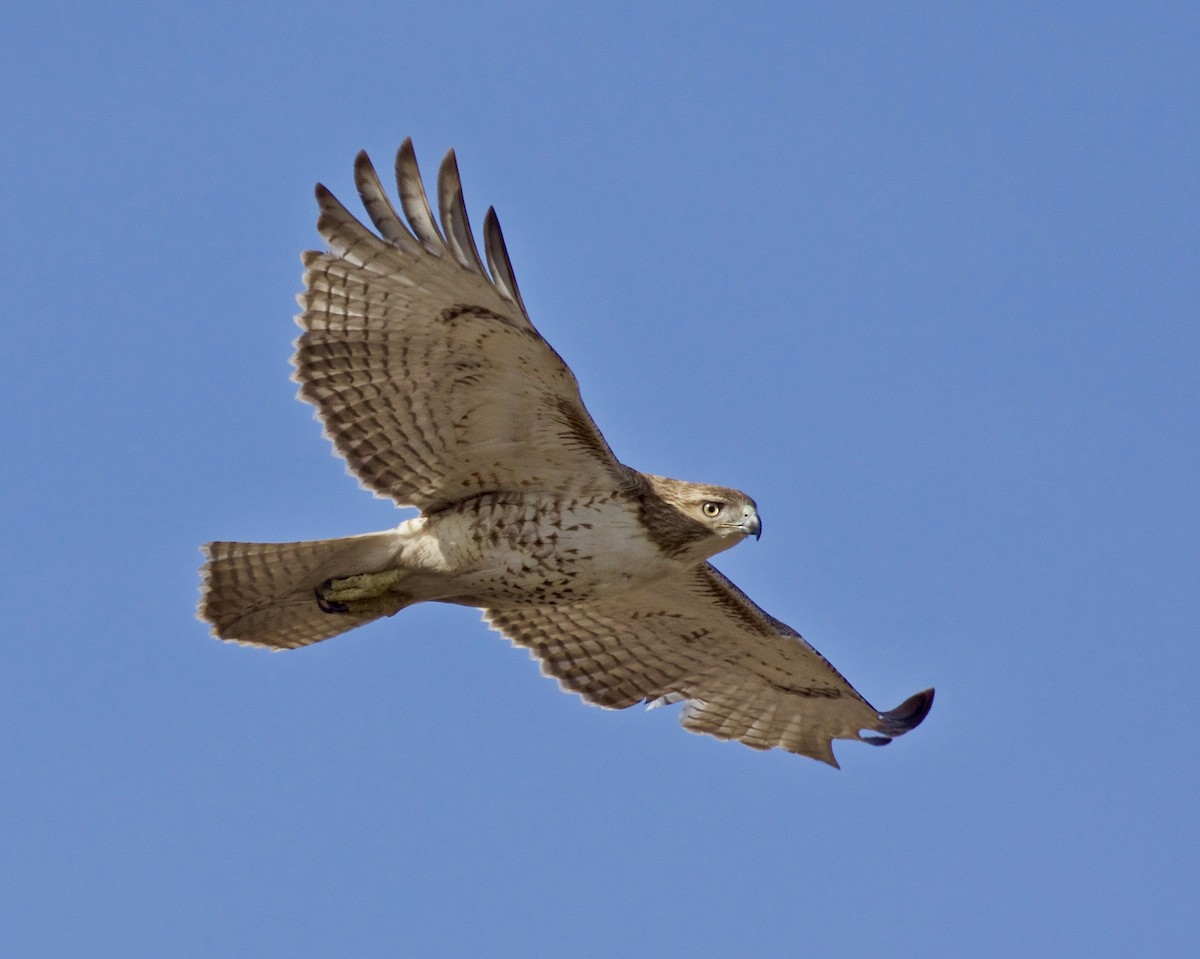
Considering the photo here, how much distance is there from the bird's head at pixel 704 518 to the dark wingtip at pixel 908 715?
2141 millimetres

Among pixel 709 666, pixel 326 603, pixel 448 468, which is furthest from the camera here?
pixel 709 666

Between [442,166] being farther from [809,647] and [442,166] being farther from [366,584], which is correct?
[809,647]

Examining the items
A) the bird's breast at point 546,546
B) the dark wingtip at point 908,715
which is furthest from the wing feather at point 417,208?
the dark wingtip at point 908,715

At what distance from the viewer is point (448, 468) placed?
972cm

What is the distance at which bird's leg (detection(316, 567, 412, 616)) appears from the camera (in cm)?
973

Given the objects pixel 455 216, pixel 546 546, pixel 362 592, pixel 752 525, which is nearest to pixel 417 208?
pixel 455 216

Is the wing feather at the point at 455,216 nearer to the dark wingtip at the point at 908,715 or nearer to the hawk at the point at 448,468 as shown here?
the hawk at the point at 448,468

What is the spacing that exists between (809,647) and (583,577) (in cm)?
204

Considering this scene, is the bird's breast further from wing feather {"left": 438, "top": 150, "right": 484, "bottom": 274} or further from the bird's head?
wing feather {"left": 438, "top": 150, "right": 484, "bottom": 274}

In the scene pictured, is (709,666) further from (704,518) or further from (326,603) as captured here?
(326,603)

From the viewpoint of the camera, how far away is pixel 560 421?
931 cm

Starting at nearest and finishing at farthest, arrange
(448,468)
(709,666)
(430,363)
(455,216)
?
(455,216)
(430,363)
(448,468)
(709,666)

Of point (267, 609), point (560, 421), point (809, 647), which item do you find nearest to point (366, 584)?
point (267, 609)

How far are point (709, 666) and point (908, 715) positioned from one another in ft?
4.27
